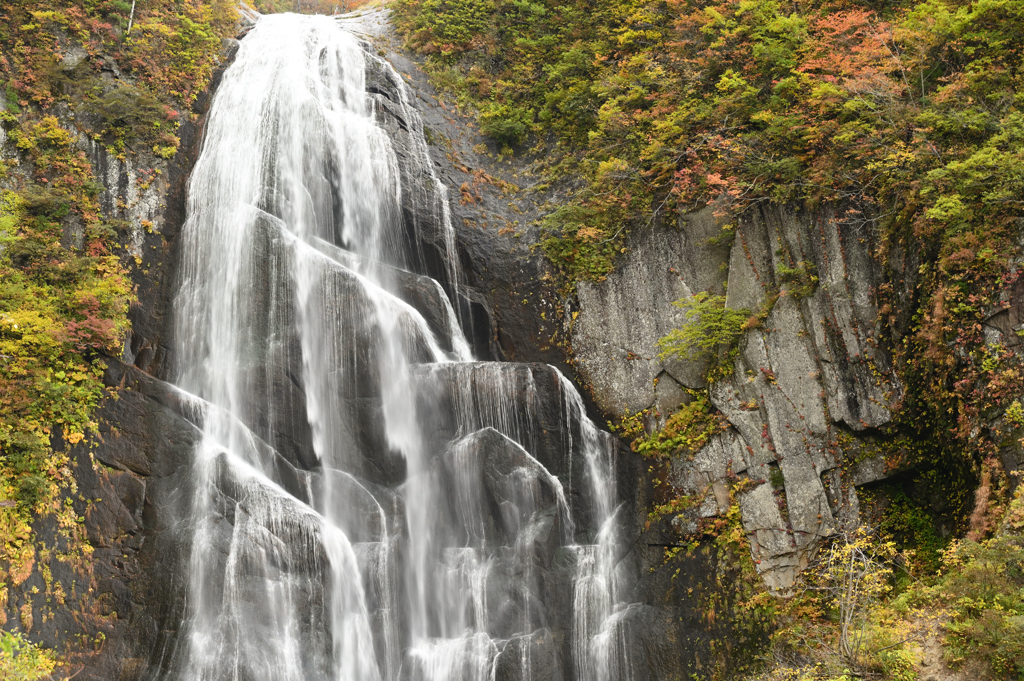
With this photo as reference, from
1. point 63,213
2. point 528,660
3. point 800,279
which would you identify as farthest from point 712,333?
point 63,213

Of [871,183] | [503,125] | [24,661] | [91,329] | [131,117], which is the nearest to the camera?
[24,661]

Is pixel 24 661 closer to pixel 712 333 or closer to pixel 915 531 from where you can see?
pixel 712 333

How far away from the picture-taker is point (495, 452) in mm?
11594

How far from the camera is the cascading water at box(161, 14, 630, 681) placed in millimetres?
9844

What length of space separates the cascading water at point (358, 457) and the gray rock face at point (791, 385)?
2259 millimetres

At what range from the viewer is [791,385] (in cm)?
1139

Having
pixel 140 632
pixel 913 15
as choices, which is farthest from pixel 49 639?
pixel 913 15

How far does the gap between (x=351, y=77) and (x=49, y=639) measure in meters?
13.2

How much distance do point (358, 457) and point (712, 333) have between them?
679 centimetres

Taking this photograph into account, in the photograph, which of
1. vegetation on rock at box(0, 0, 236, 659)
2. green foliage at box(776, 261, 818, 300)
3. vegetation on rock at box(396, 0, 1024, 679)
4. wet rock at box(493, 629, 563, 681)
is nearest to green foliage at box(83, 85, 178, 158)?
vegetation on rock at box(0, 0, 236, 659)

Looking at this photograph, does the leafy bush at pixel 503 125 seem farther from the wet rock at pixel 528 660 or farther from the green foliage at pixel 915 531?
the wet rock at pixel 528 660

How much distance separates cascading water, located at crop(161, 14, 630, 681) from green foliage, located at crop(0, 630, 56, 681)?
1.39 m

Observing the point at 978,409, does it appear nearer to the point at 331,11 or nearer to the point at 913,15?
the point at 913,15

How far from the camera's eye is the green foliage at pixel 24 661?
296 inches
